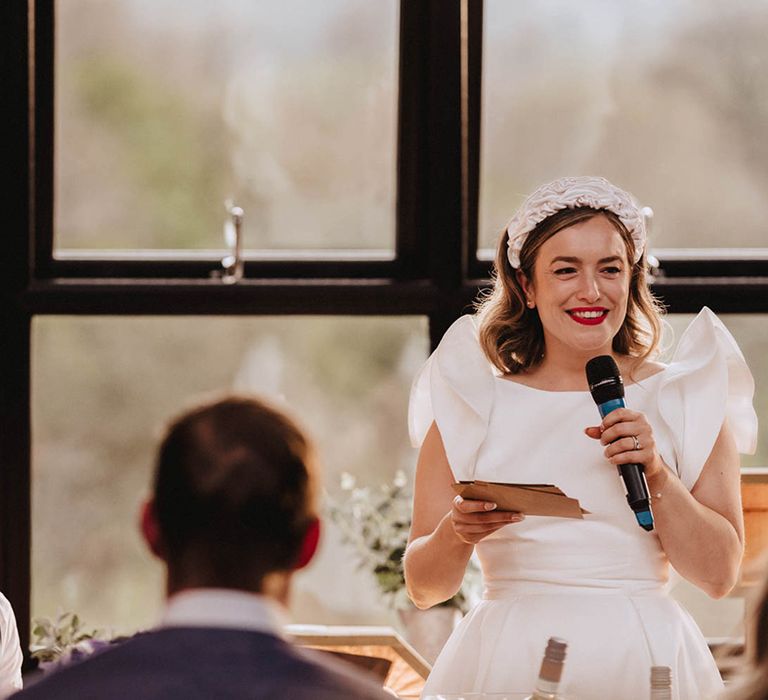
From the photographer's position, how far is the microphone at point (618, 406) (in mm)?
2025

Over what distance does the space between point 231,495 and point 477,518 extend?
0.93 m

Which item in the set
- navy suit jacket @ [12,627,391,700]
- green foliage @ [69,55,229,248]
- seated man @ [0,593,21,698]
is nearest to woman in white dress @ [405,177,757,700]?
seated man @ [0,593,21,698]

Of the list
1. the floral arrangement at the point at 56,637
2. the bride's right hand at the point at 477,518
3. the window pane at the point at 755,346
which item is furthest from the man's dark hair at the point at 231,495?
the window pane at the point at 755,346

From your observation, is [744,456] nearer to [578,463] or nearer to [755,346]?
[755,346]

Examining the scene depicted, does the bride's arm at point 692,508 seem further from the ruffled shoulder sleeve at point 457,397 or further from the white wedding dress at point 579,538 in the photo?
the ruffled shoulder sleeve at point 457,397

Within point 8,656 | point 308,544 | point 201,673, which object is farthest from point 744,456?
point 201,673

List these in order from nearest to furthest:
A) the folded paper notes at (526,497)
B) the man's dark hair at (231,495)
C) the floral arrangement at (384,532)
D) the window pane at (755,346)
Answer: the man's dark hair at (231,495)
the folded paper notes at (526,497)
the floral arrangement at (384,532)
the window pane at (755,346)

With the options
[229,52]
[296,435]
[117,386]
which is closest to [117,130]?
[229,52]

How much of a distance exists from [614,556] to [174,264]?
1.88 metres

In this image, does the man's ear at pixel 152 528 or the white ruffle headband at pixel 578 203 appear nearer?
the man's ear at pixel 152 528

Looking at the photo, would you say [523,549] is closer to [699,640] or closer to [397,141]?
[699,640]

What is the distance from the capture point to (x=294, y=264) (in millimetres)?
3705

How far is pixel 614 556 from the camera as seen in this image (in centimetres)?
223

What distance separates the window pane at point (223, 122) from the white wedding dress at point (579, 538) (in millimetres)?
1368
